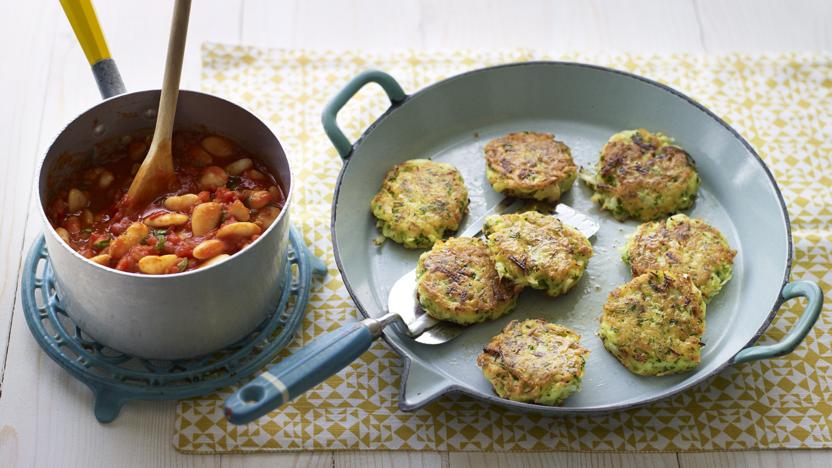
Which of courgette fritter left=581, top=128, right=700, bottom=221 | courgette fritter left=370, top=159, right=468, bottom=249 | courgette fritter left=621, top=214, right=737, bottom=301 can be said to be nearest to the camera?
courgette fritter left=621, top=214, right=737, bottom=301

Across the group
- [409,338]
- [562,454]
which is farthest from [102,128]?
[562,454]

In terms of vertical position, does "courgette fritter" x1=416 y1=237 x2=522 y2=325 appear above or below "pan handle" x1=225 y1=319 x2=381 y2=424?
below

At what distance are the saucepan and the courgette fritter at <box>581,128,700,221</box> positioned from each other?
1248 mm

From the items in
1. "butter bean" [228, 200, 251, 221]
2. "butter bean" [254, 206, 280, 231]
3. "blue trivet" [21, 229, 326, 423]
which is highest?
"butter bean" [228, 200, 251, 221]

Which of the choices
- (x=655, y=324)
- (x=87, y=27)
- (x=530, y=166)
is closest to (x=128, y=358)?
(x=87, y=27)

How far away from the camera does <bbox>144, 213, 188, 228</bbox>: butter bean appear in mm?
2688

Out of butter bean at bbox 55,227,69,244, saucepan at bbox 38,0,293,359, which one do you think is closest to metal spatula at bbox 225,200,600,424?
saucepan at bbox 38,0,293,359

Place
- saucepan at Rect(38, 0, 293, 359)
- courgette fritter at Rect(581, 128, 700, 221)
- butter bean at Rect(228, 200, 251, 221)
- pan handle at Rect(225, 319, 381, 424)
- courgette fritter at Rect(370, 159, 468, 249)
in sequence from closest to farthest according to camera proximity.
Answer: pan handle at Rect(225, 319, 381, 424)
saucepan at Rect(38, 0, 293, 359)
butter bean at Rect(228, 200, 251, 221)
courgette fritter at Rect(370, 159, 468, 249)
courgette fritter at Rect(581, 128, 700, 221)

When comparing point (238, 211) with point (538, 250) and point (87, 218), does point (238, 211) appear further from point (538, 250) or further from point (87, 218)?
point (538, 250)

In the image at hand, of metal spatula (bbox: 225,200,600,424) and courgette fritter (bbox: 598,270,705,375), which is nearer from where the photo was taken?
metal spatula (bbox: 225,200,600,424)

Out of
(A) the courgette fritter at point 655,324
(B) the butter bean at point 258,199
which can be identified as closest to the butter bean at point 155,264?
(B) the butter bean at point 258,199

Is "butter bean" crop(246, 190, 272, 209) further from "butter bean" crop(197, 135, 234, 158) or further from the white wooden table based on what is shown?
the white wooden table

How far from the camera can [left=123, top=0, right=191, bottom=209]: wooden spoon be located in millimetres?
2631

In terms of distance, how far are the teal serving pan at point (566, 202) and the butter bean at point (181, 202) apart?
0.51 metres
